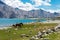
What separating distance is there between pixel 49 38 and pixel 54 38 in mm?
857

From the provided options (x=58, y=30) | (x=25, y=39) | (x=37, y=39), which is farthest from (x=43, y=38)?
(x=58, y=30)

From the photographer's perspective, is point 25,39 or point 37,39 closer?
point 37,39

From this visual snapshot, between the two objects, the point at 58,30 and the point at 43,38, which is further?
the point at 58,30

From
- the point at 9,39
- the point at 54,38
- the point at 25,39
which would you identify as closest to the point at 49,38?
the point at 54,38

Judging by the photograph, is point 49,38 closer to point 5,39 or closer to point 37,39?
point 37,39

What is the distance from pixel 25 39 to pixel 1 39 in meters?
5.38

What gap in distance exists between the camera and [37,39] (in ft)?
125

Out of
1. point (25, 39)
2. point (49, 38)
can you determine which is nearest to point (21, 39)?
point (25, 39)

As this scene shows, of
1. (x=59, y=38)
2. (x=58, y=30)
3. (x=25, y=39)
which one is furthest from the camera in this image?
(x=58, y=30)

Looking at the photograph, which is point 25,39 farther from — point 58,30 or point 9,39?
point 58,30

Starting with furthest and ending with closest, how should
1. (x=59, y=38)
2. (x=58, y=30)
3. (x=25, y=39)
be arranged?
(x=58, y=30) < (x=25, y=39) < (x=59, y=38)

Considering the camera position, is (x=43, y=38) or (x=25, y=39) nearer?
(x=43, y=38)

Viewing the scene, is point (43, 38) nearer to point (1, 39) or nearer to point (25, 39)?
point (25, 39)

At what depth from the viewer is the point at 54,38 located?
1464 inches
